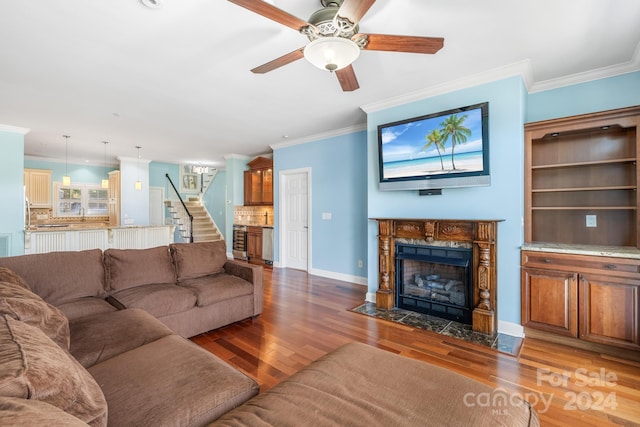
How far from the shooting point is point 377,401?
1.14 meters

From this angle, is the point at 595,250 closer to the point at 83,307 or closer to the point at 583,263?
the point at 583,263

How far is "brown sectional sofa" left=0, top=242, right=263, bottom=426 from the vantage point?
81 cm

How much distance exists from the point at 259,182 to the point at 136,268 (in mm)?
4526

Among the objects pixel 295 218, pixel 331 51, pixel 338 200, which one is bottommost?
pixel 295 218

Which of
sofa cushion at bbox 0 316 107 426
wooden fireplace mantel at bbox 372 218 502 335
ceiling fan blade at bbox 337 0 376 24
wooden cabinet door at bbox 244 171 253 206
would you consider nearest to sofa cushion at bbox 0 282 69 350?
sofa cushion at bbox 0 316 107 426

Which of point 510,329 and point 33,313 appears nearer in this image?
point 33,313

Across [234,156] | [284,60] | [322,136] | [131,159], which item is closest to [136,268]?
[284,60]

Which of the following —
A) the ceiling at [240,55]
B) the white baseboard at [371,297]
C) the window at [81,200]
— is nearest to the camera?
the ceiling at [240,55]

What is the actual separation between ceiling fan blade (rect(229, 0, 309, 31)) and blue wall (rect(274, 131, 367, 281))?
10.5 feet

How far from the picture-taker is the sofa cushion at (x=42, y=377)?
2.32ft

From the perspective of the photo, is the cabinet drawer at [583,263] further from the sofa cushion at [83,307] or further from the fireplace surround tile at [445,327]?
the sofa cushion at [83,307]

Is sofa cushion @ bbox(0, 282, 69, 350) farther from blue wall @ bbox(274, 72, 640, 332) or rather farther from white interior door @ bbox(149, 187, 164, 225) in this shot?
white interior door @ bbox(149, 187, 164, 225)

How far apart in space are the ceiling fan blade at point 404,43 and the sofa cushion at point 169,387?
2163mm

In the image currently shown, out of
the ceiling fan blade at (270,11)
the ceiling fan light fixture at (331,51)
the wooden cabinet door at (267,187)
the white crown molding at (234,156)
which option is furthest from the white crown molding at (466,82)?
the white crown molding at (234,156)
